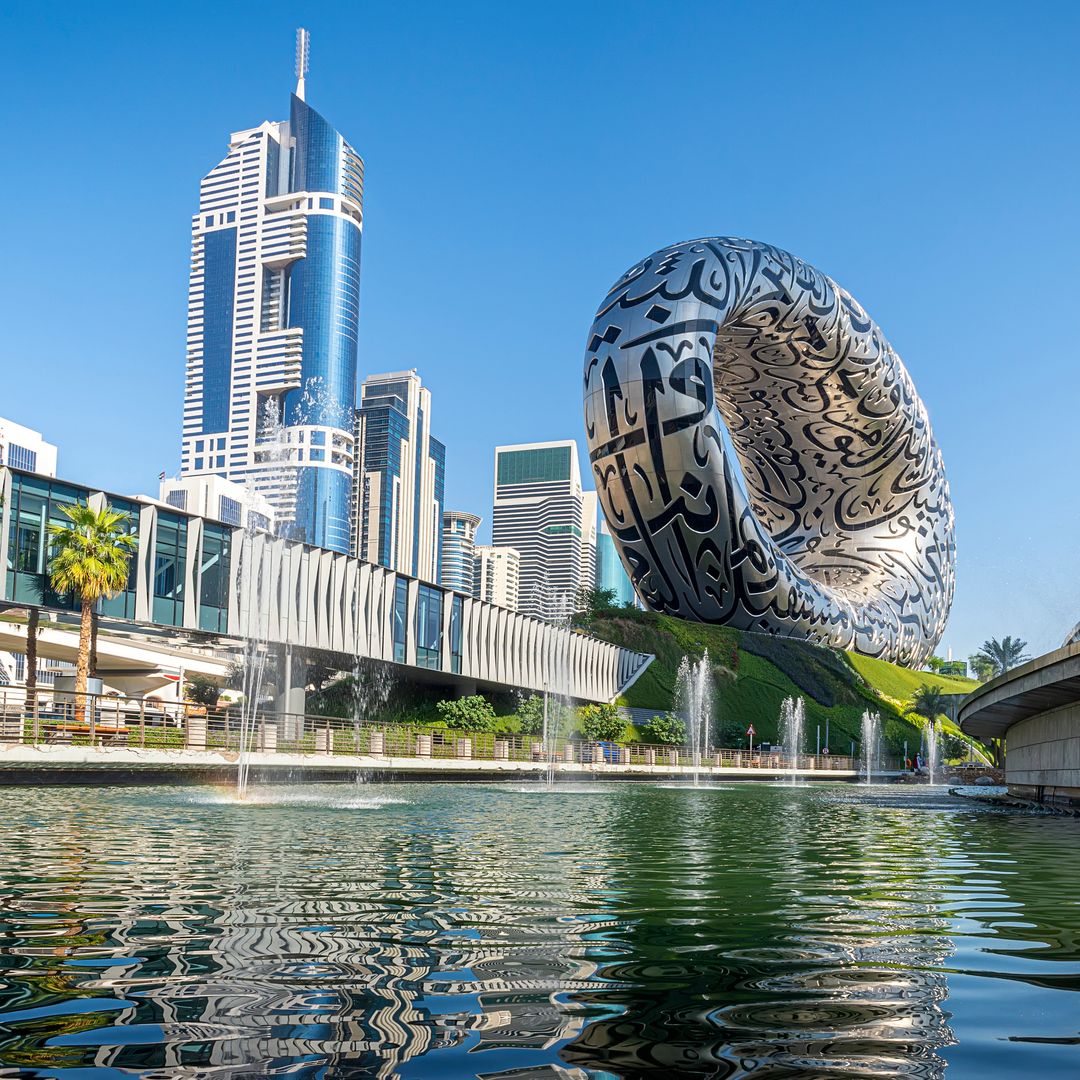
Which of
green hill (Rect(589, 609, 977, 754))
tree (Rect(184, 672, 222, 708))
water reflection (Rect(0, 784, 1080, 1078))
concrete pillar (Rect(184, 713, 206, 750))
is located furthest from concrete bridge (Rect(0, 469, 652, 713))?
water reflection (Rect(0, 784, 1080, 1078))

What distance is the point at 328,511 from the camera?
186000 millimetres

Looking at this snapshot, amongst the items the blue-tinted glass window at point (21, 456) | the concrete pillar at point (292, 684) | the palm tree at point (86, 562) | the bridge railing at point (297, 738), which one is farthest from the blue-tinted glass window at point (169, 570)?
the blue-tinted glass window at point (21, 456)

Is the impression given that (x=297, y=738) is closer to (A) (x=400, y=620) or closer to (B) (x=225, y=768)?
(B) (x=225, y=768)

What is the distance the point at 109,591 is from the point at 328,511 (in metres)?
154

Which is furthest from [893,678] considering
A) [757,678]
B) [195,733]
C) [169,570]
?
[195,733]

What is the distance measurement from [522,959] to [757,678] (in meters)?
61.1

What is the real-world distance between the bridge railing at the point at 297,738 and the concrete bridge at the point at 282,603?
2726 millimetres

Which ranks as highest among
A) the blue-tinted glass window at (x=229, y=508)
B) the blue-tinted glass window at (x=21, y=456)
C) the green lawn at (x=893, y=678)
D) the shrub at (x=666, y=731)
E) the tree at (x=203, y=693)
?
the blue-tinted glass window at (x=21, y=456)

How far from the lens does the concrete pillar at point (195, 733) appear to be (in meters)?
27.9

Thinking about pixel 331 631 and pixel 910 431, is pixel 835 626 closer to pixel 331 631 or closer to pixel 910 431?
pixel 910 431

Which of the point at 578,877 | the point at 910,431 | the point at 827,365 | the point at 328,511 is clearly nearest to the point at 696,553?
the point at 827,365

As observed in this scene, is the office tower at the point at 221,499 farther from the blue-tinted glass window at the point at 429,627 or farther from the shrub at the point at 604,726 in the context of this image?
the blue-tinted glass window at the point at 429,627

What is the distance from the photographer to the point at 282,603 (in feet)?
139

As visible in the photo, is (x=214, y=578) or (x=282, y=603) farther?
(x=282, y=603)
